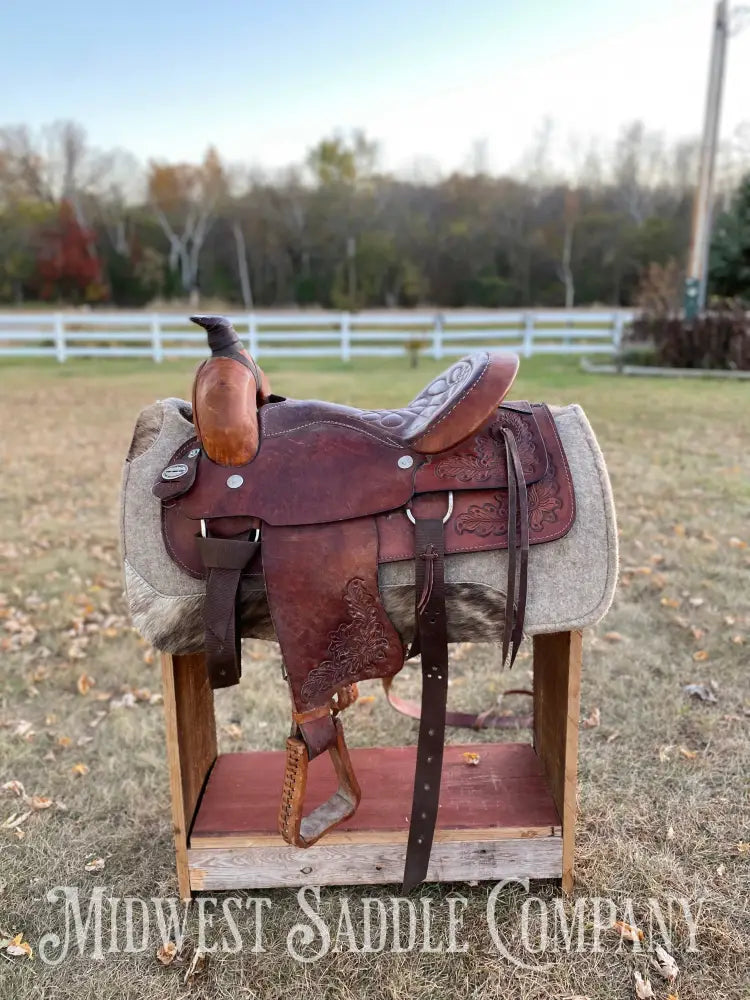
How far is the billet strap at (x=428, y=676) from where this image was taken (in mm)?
1504

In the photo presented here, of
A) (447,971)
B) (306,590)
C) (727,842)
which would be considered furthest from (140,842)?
(727,842)

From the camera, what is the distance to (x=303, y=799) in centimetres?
160

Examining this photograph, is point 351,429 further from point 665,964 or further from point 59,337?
point 59,337

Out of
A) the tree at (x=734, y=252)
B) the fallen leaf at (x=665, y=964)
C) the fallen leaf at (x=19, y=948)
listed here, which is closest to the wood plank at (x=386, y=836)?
the fallen leaf at (x=665, y=964)

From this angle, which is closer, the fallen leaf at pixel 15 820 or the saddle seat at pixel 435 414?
the saddle seat at pixel 435 414

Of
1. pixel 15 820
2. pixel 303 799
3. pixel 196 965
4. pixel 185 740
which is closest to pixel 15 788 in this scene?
pixel 15 820

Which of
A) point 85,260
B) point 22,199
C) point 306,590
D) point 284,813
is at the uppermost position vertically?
point 22,199

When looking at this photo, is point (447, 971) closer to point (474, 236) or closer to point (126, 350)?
point (126, 350)

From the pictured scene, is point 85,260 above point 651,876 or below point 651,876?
above

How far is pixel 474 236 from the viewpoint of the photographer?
33375mm

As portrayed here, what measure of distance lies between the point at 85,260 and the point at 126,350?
18884 mm

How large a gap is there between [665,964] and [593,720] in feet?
3.24

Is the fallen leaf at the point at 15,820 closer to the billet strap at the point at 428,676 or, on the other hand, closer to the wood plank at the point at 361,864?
the wood plank at the point at 361,864

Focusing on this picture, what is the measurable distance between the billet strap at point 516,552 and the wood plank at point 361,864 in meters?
A: 0.62
